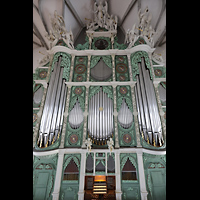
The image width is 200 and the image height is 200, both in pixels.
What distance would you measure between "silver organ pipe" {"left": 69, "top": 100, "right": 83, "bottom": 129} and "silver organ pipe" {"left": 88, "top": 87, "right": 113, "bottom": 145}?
51 centimetres

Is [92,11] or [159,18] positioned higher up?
[92,11]

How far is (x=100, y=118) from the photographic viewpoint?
8.51 meters

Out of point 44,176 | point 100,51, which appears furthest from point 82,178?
point 100,51

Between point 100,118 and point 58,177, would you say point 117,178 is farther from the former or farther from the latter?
point 100,118

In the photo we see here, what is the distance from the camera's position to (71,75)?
33.2 ft

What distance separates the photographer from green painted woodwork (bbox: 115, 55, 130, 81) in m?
10.0

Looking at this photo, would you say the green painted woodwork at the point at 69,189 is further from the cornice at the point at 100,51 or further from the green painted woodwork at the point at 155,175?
the cornice at the point at 100,51

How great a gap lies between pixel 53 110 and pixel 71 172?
3.03 metres

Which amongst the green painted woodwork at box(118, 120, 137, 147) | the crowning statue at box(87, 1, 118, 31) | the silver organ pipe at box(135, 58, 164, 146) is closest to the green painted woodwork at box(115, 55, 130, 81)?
the silver organ pipe at box(135, 58, 164, 146)

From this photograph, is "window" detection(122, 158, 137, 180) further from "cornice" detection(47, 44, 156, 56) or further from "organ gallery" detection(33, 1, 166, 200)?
"cornice" detection(47, 44, 156, 56)

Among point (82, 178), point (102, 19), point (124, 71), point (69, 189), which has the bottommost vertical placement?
point (69, 189)
